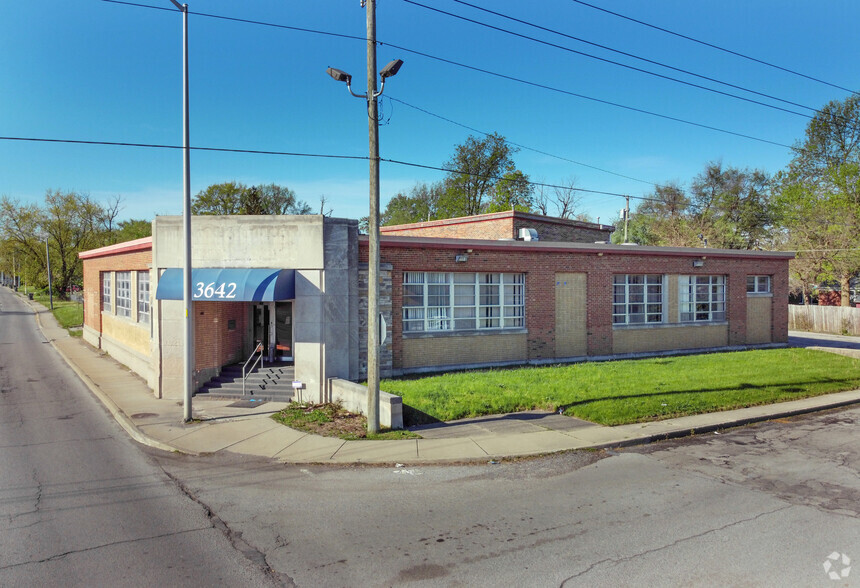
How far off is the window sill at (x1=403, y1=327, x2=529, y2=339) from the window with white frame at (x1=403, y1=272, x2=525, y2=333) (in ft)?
0.64

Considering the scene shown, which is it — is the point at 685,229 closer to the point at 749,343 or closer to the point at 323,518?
the point at 749,343

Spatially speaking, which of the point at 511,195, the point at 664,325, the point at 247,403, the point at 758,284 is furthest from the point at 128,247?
the point at 511,195

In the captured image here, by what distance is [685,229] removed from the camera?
5522cm

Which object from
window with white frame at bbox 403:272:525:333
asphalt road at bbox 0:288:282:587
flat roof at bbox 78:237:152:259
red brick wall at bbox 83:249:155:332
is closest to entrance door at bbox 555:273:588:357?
window with white frame at bbox 403:272:525:333

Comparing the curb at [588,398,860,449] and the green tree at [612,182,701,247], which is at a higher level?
the green tree at [612,182,701,247]

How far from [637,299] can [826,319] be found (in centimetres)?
2702

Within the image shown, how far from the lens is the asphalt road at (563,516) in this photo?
5.65 m

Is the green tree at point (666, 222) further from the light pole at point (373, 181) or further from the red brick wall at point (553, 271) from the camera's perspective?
the light pole at point (373, 181)

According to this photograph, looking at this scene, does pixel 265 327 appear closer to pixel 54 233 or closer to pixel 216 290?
pixel 216 290

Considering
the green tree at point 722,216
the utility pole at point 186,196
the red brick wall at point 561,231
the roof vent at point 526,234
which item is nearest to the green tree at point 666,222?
the green tree at point 722,216

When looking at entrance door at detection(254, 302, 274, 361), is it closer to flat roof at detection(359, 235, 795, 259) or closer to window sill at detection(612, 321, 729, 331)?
flat roof at detection(359, 235, 795, 259)

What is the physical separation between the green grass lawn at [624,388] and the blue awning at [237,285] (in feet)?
12.6

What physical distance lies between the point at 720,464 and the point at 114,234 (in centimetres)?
7375

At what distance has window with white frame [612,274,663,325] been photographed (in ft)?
69.2
